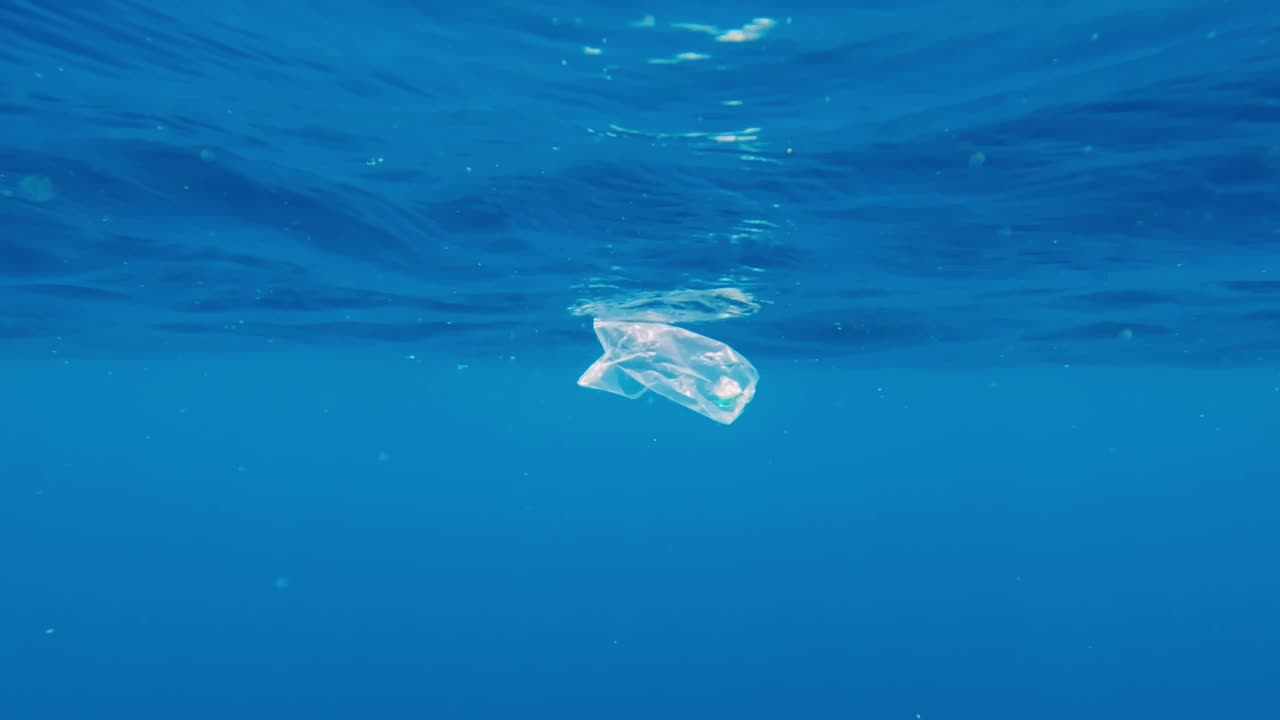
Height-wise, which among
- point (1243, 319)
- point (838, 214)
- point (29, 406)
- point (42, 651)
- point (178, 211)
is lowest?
point (42, 651)

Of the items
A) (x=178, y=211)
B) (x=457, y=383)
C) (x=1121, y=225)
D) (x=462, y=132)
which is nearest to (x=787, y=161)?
(x=462, y=132)

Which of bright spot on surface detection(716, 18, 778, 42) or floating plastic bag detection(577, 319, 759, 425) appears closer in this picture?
bright spot on surface detection(716, 18, 778, 42)

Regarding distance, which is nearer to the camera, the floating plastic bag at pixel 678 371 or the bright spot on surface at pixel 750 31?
the bright spot on surface at pixel 750 31

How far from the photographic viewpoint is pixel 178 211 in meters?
10.4

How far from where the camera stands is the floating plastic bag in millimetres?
9820

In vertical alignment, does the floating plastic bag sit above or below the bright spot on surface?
below

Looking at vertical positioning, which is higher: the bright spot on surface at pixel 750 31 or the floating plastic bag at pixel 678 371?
the bright spot on surface at pixel 750 31

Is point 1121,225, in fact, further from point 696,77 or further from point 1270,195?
point 696,77

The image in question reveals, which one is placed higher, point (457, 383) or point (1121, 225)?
point (457, 383)

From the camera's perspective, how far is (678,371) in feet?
33.9

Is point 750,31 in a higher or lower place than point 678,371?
higher

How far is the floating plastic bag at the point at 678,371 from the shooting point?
387 inches

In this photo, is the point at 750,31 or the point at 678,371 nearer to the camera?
the point at 750,31

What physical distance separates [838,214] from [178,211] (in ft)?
27.7
